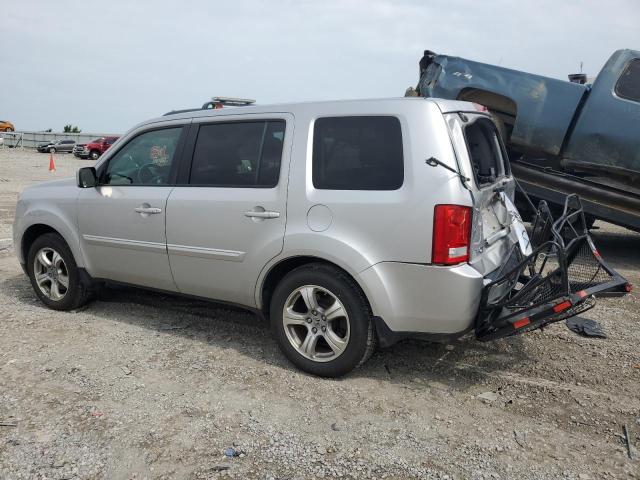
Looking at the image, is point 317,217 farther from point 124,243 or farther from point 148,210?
point 124,243

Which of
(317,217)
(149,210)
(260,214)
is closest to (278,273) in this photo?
(260,214)

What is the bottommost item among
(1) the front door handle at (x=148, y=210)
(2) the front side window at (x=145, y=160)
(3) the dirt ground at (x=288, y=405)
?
(3) the dirt ground at (x=288, y=405)

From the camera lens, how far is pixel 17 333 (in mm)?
4320

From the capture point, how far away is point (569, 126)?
7.05 metres

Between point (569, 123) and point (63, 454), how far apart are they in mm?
6711

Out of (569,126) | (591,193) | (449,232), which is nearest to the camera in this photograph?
(449,232)

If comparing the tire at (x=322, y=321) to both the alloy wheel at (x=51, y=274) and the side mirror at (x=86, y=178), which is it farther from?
the alloy wheel at (x=51, y=274)

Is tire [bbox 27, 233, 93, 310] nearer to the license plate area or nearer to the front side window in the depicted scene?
the front side window

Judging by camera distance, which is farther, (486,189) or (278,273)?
(278,273)

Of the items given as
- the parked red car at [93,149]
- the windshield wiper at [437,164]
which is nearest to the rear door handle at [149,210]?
the windshield wiper at [437,164]

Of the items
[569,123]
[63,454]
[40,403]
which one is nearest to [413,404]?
[63,454]

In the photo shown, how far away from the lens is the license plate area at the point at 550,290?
3076 millimetres

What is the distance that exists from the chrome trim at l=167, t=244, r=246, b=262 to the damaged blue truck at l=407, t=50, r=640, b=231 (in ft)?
15.5

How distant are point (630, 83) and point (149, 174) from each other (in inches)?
235
